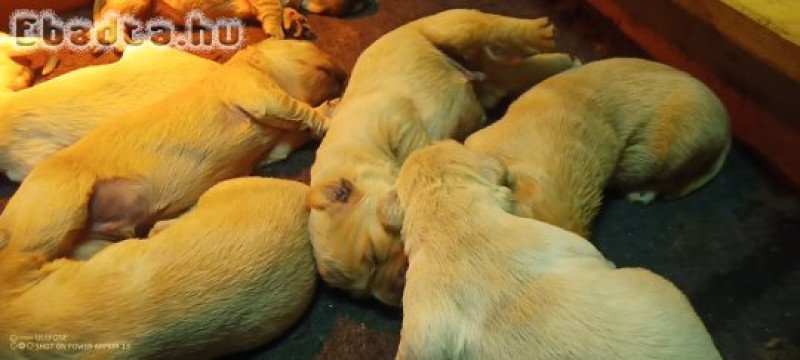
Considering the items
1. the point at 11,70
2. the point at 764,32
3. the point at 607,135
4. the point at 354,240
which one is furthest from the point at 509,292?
the point at 11,70

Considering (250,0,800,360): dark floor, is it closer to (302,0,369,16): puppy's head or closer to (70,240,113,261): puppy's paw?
(70,240,113,261): puppy's paw

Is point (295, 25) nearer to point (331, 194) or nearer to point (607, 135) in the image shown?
point (331, 194)

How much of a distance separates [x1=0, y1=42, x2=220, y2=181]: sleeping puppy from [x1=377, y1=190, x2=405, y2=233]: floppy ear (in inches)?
54.2

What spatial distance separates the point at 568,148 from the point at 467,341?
2.93 ft

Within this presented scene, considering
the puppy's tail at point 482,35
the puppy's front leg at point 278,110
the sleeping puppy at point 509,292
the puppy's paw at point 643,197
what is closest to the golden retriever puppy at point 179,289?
the puppy's front leg at point 278,110

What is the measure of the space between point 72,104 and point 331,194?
4.42 ft

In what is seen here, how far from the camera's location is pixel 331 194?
6.86 ft

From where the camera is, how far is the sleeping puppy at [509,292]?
1457mm

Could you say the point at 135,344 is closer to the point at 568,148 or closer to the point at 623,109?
the point at 568,148

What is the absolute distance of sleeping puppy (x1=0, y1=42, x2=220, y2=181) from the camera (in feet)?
8.97

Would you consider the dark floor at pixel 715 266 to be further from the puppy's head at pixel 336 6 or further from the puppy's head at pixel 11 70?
the puppy's head at pixel 11 70

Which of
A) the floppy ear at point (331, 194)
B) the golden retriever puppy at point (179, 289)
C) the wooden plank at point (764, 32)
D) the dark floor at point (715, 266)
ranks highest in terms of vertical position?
the wooden plank at point (764, 32)

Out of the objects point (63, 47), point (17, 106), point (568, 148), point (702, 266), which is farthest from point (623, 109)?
point (63, 47)

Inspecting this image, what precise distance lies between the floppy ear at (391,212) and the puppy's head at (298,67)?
1.23m
